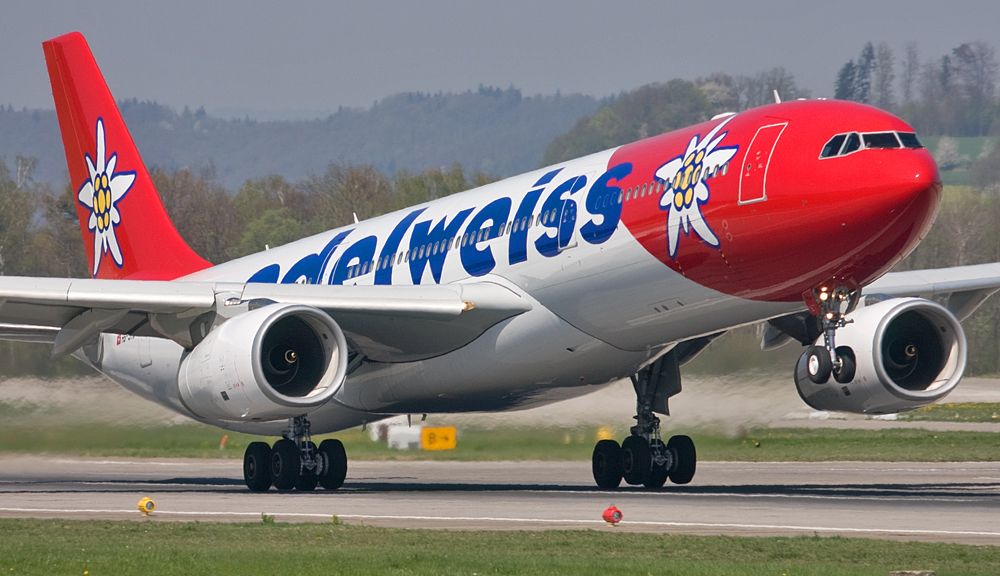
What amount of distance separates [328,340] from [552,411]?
25.5ft

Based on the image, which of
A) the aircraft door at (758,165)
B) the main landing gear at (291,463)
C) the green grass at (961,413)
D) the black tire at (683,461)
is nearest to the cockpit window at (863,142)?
the aircraft door at (758,165)

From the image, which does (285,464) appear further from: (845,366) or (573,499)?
(845,366)

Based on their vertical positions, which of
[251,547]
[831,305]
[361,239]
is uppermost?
[361,239]

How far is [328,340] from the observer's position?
19.8m

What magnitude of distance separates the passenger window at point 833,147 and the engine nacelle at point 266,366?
23.6 ft

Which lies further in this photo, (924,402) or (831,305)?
(924,402)

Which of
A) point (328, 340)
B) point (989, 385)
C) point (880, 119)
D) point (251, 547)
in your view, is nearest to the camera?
point (251, 547)

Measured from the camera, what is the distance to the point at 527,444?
2662 centimetres

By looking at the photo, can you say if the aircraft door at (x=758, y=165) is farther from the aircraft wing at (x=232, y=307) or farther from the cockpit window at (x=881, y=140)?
the aircraft wing at (x=232, y=307)

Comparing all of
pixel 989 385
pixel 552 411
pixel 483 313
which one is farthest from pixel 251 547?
pixel 989 385

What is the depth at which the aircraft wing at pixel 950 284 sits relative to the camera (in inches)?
896

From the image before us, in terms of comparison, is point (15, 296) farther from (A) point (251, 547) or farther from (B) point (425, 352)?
(A) point (251, 547)

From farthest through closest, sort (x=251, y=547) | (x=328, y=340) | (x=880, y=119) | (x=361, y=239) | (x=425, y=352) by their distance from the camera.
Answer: (x=361, y=239), (x=425, y=352), (x=328, y=340), (x=880, y=119), (x=251, y=547)

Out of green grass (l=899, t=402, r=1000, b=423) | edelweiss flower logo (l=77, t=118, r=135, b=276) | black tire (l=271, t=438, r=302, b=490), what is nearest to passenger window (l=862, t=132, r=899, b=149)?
black tire (l=271, t=438, r=302, b=490)
